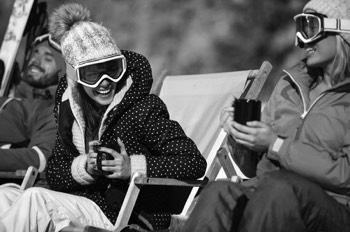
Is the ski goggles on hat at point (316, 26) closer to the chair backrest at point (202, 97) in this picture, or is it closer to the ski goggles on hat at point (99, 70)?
the chair backrest at point (202, 97)

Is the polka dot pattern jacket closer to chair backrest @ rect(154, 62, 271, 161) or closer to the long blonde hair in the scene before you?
chair backrest @ rect(154, 62, 271, 161)

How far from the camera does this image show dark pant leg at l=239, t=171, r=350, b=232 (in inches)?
107

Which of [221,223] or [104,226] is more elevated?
[221,223]

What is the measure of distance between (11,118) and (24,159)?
1.57ft

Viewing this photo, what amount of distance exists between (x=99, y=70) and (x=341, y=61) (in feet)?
4.06

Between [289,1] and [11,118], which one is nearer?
[11,118]

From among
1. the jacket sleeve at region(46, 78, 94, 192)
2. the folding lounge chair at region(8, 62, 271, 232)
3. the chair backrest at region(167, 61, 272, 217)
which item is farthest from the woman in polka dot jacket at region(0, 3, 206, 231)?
the chair backrest at region(167, 61, 272, 217)

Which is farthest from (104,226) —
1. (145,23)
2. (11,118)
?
(145,23)

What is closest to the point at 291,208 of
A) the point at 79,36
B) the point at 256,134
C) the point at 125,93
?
the point at 256,134

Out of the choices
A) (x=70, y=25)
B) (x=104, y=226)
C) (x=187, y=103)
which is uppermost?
(x=70, y=25)

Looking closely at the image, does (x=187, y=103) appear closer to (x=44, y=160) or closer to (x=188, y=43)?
(x=44, y=160)

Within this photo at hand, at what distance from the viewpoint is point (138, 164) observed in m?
3.77

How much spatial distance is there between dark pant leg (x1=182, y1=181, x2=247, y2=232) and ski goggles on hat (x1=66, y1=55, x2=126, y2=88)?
118cm

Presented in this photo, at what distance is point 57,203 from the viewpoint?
3.65m
